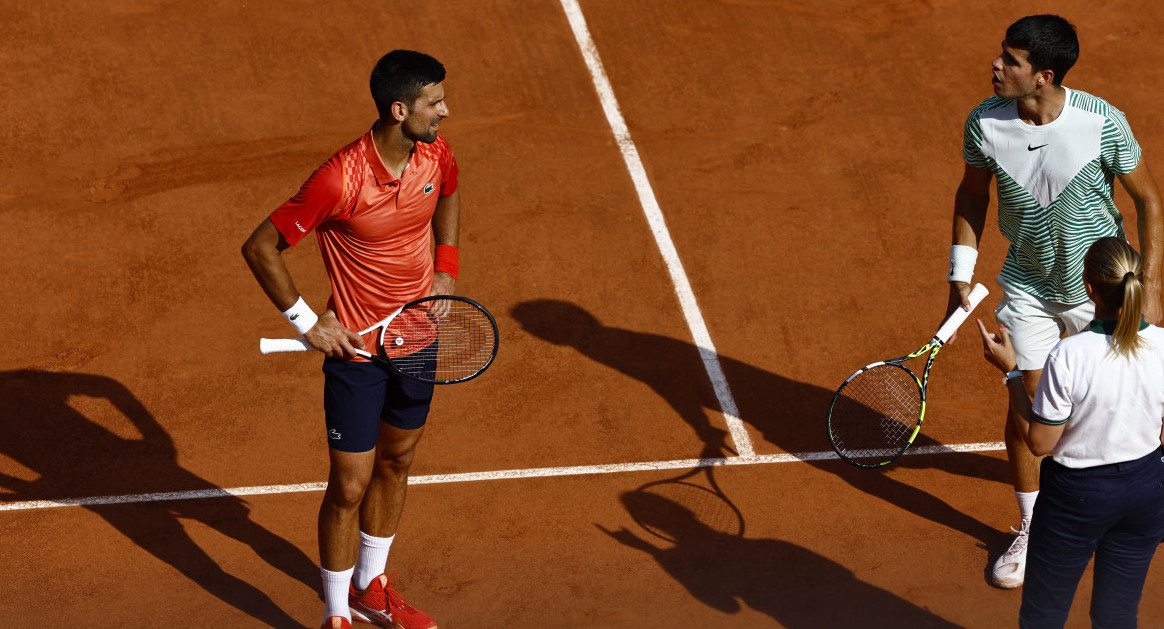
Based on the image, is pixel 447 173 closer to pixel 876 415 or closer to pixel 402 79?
pixel 402 79

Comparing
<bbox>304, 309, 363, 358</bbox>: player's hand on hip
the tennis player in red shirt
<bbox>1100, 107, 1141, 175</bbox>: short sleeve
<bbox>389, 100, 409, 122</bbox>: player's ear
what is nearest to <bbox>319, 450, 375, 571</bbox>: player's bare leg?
the tennis player in red shirt

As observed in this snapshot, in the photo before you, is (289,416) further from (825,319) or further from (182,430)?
(825,319)

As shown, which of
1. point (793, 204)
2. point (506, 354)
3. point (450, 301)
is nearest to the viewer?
point (450, 301)

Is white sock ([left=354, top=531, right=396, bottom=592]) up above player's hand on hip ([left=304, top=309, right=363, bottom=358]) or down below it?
below

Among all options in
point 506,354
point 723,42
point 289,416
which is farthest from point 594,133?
point 289,416

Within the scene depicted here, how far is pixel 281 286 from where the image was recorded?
5.00 m

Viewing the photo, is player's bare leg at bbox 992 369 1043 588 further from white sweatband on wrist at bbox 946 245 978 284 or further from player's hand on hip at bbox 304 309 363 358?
player's hand on hip at bbox 304 309 363 358

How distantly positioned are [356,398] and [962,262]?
9.80 ft

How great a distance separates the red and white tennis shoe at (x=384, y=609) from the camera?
582 cm

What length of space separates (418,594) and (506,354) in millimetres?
2038

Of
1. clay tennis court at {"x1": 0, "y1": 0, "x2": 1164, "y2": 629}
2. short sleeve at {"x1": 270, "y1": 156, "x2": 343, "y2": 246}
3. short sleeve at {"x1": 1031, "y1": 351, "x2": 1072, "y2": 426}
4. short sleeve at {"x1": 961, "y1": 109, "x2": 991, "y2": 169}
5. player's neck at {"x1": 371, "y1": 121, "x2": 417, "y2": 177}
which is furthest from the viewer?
clay tennis court at {"x1": 0, "y1": 0, "x2": 1164, "y2": 629}

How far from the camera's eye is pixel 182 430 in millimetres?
7090

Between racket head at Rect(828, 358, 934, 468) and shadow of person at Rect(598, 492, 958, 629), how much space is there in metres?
0.88

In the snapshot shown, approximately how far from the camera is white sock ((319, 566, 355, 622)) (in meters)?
5.56
